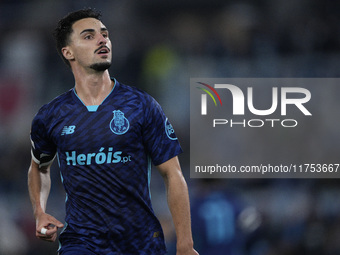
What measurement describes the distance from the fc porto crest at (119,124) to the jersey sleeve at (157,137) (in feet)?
0.34

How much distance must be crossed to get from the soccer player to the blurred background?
424cm

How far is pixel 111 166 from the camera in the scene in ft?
8.77

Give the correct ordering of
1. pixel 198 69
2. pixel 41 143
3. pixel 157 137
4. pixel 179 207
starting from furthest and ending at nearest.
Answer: pixel 198 69
pixel 41 143
pixel 157 137
pixel 179 207

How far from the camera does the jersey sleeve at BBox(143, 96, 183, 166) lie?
8.89ft

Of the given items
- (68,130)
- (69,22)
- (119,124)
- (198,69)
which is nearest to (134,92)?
(119,124)

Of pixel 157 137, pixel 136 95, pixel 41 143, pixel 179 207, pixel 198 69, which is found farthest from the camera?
pixel 198 69

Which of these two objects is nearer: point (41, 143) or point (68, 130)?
point (68, 130)

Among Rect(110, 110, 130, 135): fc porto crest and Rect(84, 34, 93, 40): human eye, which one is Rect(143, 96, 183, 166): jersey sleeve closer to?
Rect(110, 110, 130, 135): fc porto crest

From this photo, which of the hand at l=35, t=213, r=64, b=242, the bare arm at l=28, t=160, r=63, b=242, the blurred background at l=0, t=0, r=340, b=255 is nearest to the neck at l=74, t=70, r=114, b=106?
the bare arm at l=28, t=160, r=63, b=242

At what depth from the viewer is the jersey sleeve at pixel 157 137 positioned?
2.71 m

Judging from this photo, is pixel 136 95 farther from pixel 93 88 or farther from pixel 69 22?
pixel 69 22

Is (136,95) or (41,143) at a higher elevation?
(136,95)

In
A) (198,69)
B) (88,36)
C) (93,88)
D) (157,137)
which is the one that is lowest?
(157,137)

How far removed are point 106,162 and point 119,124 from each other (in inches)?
8.7
